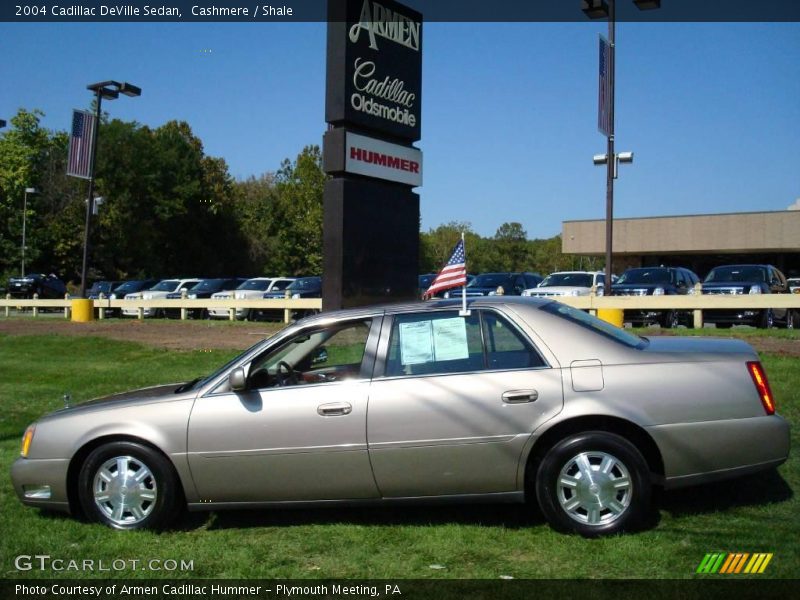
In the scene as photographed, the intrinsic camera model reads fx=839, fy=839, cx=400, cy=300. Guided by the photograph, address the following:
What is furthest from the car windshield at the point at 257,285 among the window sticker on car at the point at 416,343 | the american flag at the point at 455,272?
the window sticker on car at the point at 416,343

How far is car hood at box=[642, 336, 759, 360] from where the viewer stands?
18.4ft

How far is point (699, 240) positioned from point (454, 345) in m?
47.8

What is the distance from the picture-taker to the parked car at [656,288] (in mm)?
18875

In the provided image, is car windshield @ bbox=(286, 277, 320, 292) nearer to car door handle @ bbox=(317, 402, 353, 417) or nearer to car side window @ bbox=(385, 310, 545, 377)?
car side window @ bbox=(385, 310, 545, 377)

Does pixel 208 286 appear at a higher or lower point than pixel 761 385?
higher

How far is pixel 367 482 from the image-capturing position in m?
5.52

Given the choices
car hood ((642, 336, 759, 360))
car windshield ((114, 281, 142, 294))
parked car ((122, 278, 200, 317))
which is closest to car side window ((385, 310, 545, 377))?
car hood ((642, 336, 759, 360))

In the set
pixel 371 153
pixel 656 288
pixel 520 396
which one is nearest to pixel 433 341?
pixel 520 396

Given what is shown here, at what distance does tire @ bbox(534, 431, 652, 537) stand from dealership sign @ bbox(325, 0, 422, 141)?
265 inches

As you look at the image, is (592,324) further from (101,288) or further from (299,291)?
(101,288)

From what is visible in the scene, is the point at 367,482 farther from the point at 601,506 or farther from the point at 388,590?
the point at 601,506

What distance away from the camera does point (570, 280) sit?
24.4m

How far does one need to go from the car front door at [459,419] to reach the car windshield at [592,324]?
1.25ft

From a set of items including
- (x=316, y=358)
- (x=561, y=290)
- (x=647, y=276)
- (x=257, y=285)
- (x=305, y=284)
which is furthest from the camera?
(x=257, y=285)
